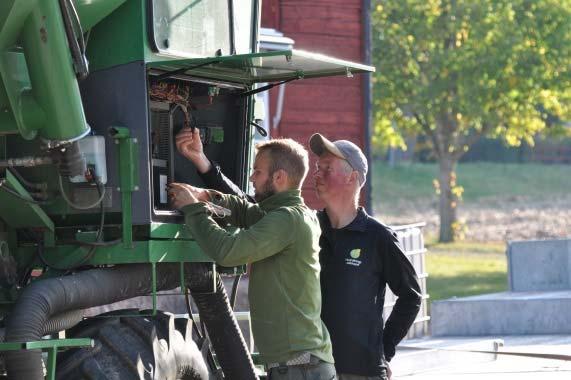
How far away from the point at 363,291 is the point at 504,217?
38.9 metres

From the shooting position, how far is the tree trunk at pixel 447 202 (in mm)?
40062

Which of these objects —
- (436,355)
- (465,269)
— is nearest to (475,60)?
(465,269)

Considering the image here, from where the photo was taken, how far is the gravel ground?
40.9m

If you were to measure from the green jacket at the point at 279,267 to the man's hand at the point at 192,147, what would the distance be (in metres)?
0.84

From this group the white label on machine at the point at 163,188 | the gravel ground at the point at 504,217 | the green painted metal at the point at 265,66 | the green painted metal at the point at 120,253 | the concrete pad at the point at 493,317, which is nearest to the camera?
the green painted metal at the point at 265,66

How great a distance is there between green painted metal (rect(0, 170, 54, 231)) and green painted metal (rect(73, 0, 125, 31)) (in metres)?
0.81

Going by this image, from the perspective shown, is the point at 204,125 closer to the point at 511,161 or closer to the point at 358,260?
the point at 358,260

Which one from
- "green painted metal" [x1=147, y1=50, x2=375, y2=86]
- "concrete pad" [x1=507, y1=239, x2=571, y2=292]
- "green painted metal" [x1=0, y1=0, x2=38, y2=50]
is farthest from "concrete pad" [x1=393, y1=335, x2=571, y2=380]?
"green painted metal" [x1=0, y1=0, x2=38, y2=50]

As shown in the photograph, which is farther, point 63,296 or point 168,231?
point 168,231

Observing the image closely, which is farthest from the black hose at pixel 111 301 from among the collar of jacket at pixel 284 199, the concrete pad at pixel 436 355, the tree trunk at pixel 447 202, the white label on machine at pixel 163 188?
the tree trunk at pixel 447 202

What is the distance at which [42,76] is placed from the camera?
6.63m

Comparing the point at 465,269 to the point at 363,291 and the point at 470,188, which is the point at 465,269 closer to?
the point at 470,188

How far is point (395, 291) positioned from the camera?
25.4 feet

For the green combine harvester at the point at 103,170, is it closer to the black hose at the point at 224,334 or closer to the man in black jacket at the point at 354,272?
the black hose at the point at 224,334
